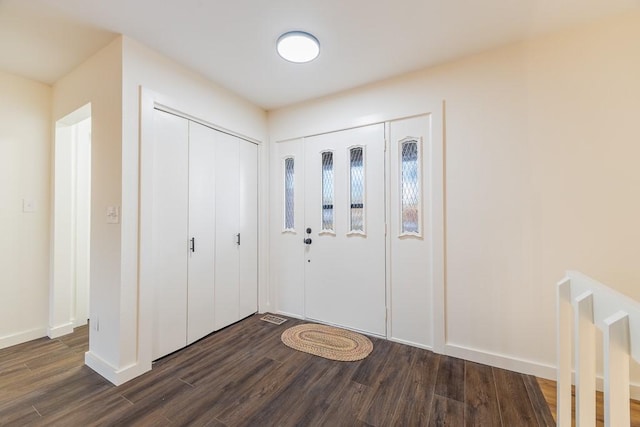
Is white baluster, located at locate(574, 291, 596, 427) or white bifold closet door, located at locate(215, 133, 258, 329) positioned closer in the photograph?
white baluster, located at locate(574, 291, 596, 427)

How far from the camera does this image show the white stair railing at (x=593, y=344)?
2.84 ft

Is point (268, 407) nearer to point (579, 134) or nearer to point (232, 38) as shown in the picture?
point (232, 38)

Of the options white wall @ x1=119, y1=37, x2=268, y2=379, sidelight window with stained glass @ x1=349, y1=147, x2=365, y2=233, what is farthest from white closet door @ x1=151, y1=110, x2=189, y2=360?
sidelight window with stained glass @ x1=349, y1=147, x2=365, y2=233

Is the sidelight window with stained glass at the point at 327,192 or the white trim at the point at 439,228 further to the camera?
the sidelight window with stained glass at the point at 327,192

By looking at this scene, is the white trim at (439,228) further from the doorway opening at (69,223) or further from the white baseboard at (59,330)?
the white baseboard at (59,330)

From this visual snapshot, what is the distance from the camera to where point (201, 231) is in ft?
8.82

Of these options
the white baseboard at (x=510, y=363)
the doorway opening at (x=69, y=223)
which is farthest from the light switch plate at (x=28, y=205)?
the white baseboard at (x=510, y=363)

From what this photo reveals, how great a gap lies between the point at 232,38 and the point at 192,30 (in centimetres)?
28

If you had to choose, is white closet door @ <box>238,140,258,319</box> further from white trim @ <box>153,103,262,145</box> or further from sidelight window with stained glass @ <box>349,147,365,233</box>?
sidelight window with stained glass @ <box>349,147,365,233</box>

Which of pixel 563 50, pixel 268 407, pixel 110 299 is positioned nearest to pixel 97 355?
pixel 110 299

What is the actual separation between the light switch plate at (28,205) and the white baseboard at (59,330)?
3.98 ft

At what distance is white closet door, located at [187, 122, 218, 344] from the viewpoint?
259 centimetres

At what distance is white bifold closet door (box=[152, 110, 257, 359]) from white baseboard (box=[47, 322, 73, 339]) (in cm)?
139

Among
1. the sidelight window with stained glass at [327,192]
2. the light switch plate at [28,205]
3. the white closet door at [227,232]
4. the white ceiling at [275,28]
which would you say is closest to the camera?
the white ceiling at [275,28]
